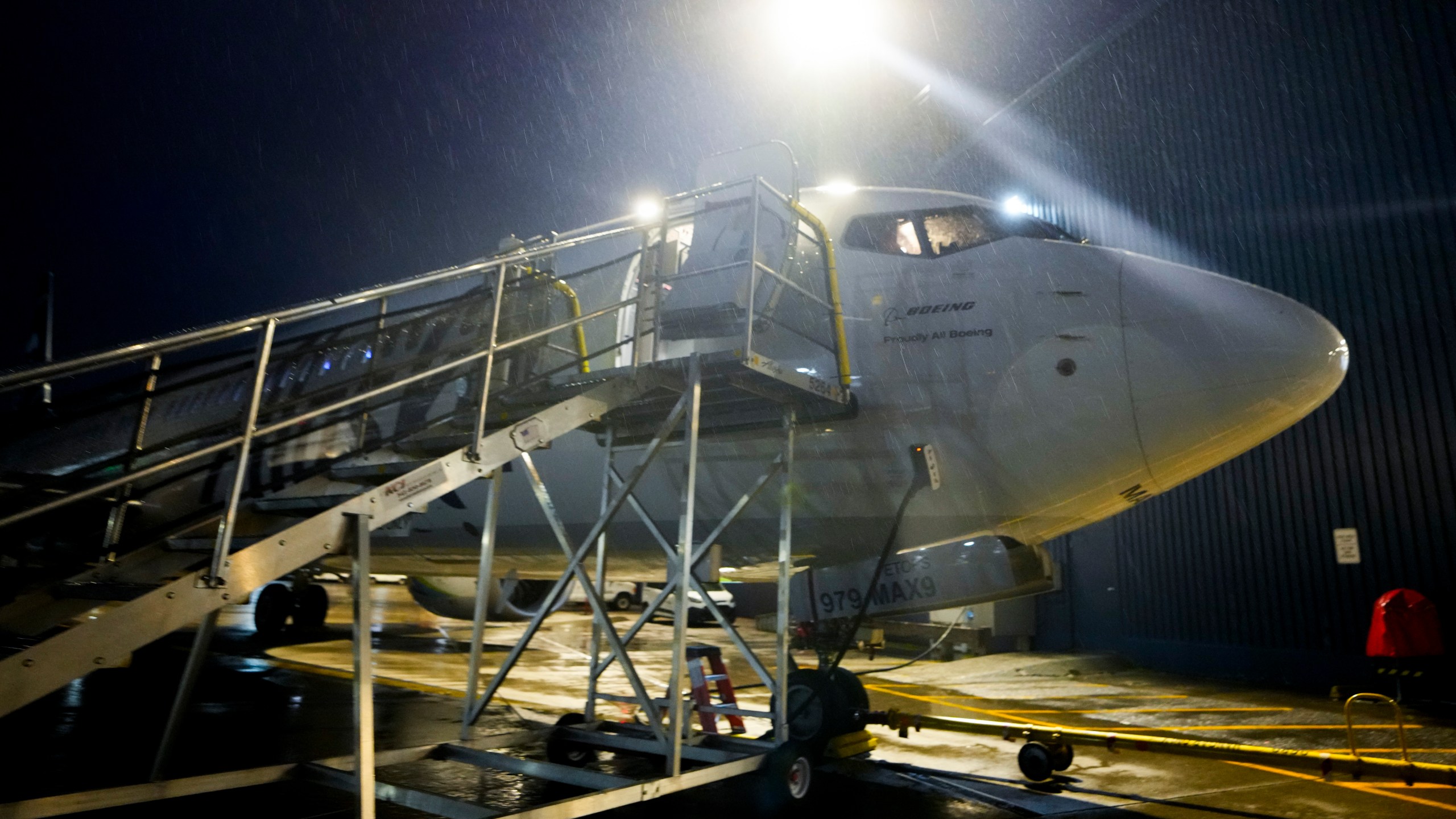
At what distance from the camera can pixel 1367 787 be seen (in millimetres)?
6102

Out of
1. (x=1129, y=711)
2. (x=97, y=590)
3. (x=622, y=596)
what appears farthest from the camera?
(x=622, y=596)

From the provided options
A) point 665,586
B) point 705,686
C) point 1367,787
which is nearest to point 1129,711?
point 1367,787

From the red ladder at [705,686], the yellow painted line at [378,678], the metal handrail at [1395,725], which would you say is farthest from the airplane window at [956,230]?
the yellow painted line at [378,678]

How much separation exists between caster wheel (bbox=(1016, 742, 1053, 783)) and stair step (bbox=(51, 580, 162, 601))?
5.45 m

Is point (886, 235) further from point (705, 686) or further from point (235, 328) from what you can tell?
point (235, 328)

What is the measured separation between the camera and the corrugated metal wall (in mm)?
11773

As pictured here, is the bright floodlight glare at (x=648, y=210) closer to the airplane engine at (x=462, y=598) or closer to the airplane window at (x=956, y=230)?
the airplane window at (x=956, y=230)

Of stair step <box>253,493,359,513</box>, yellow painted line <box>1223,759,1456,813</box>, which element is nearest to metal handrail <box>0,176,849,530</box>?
stair step <box>253,493,359,513</box>

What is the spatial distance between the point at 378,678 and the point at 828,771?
840 centimetres

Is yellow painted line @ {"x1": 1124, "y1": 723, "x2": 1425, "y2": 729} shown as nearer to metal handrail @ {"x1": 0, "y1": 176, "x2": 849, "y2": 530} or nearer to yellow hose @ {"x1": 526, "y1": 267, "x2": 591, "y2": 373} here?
metal handrail @ {"x1": 0, "y1": 176, "x2": 849, "y2": 530}

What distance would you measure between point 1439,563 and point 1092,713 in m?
5.84

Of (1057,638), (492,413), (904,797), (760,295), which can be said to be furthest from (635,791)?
(1057,638)

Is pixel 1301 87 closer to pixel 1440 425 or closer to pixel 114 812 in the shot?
pixel 1440 425

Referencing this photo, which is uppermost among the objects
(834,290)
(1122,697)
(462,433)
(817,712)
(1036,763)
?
(834,290)
